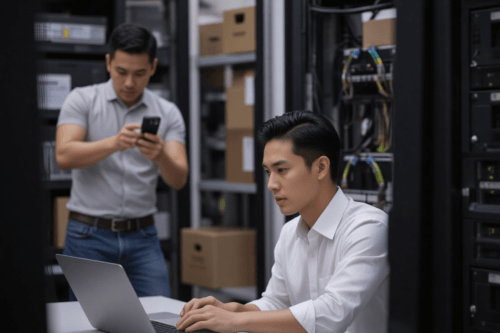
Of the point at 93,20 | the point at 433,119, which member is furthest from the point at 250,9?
the point at 433,119

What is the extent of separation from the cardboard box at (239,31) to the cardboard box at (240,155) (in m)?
0.47

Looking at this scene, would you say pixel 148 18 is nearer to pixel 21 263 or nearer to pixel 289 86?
pixel 289 86

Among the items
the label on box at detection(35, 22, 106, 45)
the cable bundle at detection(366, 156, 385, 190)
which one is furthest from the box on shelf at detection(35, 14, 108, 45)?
the cable bundle at detection(366, 156, 385, 190)

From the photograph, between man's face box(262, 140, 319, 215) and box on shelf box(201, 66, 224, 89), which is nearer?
man's face box(262, 140, 319, 215)

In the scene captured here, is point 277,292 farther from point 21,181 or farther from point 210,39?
point 210,39

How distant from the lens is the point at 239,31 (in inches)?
123

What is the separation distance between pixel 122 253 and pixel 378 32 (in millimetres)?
1436

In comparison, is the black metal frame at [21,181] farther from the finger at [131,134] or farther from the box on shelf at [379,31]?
the box on shelf at [379,31]

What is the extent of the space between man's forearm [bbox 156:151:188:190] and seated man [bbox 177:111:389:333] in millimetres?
657

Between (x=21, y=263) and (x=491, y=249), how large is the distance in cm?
172

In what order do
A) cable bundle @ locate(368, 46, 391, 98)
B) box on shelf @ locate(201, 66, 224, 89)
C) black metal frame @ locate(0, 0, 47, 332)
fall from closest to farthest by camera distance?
black metal frame @ locate(0, 0, 47, 332), cable bundle @ locate(368, 46, 391, 98), box on shelf @ locate(201, 66, 224, 89)

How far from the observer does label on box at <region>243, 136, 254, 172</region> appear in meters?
3.12

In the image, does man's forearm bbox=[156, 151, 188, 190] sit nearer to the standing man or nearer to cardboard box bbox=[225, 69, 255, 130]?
the standing man

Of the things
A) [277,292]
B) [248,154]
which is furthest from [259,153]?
[277,292]
